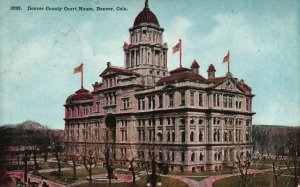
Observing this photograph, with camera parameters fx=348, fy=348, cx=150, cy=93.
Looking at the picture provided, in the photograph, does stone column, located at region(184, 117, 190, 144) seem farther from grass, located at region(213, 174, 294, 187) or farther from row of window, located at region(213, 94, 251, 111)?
grass, located at region(213, 174, 294, 187)

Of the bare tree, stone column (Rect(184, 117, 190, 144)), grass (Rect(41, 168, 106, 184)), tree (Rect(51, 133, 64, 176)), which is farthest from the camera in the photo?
stone column (Rect(184, 117, 190, 144))

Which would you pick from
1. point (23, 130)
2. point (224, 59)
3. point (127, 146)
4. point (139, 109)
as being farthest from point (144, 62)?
point (23, 130)

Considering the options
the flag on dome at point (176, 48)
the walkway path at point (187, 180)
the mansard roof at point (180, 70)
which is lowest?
the walkway path at point (187, 180)

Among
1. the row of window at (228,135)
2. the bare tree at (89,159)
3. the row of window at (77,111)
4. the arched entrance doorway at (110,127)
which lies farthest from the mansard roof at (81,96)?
the row of window at (228,135)

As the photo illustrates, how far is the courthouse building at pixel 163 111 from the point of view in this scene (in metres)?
46.7

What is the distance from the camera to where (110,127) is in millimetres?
60781

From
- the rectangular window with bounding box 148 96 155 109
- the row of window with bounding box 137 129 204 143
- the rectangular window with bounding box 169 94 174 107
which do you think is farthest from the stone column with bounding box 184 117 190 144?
the rectangular window with bounding box 148 96 155 109

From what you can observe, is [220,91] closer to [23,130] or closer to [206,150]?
[206,150]

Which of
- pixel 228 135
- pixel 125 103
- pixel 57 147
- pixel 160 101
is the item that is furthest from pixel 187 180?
pixel 57 147

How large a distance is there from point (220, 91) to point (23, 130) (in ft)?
128

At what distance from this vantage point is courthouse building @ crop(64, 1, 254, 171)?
153 feet

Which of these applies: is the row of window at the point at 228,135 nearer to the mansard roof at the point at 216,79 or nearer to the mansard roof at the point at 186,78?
the mansard roof at the point at 216,79

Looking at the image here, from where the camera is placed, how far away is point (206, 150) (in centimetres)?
4806

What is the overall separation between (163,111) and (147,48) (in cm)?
1577
